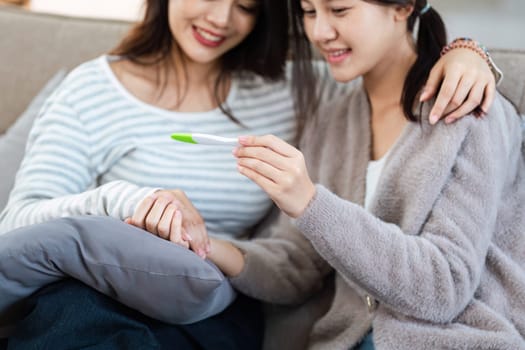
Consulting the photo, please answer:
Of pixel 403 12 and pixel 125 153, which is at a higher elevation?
pixel 403 12

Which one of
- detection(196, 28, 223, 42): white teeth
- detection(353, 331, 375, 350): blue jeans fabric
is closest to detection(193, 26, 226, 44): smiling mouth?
detection(196, 28, 223, 42): white teeth

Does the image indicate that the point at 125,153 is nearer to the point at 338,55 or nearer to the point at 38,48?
the point at 338,55

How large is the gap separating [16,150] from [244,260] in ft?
2.08

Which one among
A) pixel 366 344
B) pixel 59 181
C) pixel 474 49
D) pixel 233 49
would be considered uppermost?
pixel 474 49

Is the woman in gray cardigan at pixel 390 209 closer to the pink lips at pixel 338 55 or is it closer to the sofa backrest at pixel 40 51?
the pink lips at pixel 338 55

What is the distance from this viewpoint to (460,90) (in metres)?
0.98

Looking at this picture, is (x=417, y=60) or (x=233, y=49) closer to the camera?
(x=417, y=60)

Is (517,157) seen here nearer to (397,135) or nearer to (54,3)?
(397,135)

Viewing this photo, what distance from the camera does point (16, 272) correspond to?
0.87m

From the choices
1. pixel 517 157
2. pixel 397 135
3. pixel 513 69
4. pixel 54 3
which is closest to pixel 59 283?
pixel 397 135

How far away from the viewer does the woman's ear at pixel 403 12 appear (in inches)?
42.2

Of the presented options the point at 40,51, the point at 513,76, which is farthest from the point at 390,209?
the point at 40,51

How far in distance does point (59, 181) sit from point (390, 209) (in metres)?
0.58

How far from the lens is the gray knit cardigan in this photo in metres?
0.90
